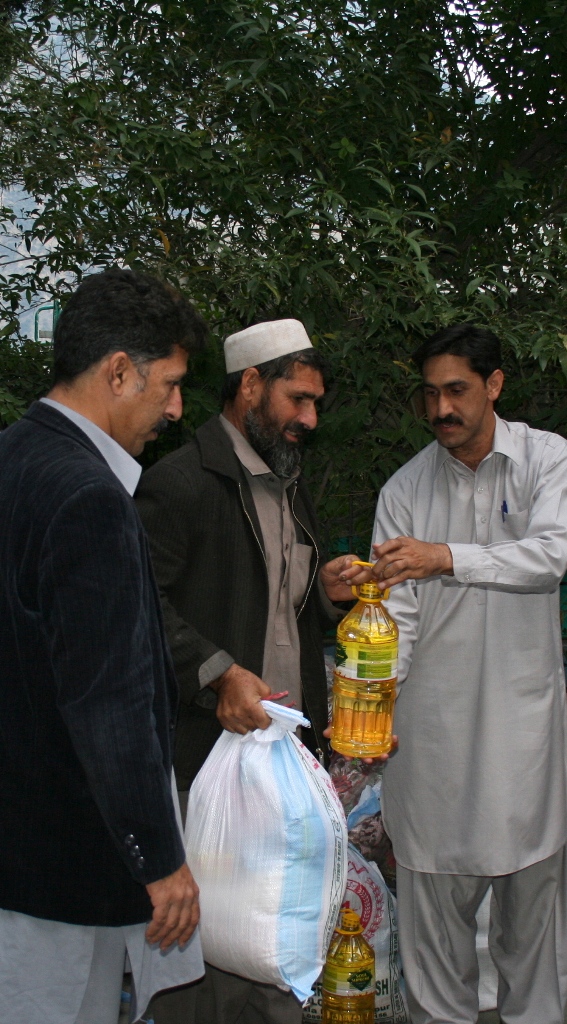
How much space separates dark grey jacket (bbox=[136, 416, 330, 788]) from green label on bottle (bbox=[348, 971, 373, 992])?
1039mm

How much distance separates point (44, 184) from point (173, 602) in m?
2.38

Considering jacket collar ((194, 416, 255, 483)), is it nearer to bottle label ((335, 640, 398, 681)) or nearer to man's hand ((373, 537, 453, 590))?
man's hand ((373, 537, 453, 590))

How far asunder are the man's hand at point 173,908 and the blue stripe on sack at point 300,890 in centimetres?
43

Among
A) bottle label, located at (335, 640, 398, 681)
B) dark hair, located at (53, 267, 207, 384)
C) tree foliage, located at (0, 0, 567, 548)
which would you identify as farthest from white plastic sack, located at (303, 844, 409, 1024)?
dark hair, located at (53, 267, 207, 384)

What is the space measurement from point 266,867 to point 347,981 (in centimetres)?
133

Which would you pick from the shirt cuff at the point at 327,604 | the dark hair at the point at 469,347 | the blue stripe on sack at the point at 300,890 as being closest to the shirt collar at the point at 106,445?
the blue stripe on sack at the point at 300,890

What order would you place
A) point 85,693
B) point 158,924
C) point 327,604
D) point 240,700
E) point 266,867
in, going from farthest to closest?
1. point 327,604
2. point 240,700
3. point 266,867
4. point 158,924
5. point 85,693

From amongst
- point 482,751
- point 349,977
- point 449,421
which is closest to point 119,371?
point 449,421

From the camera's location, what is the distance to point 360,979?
138 inches

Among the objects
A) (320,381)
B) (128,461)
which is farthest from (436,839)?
(128,461)

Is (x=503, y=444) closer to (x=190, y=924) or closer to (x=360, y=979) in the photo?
(x=360, y=979)

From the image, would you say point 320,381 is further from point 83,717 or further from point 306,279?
point 83,717

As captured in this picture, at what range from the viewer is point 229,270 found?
427cm

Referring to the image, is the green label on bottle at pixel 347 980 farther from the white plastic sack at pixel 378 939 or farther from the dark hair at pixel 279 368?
the dark hair at pixel 279 368
